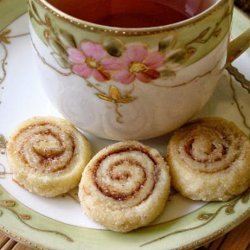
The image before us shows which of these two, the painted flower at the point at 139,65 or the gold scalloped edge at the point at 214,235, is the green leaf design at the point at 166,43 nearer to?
the painted flower at the point at 139,65

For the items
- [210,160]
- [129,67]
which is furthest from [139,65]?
[210,160]

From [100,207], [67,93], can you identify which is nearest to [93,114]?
[67,93]

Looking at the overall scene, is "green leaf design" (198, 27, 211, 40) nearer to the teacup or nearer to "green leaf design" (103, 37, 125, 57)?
the teacup

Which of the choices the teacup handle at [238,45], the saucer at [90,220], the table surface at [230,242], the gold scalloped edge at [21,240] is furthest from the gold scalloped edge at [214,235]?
the teacup handle at [238,45]

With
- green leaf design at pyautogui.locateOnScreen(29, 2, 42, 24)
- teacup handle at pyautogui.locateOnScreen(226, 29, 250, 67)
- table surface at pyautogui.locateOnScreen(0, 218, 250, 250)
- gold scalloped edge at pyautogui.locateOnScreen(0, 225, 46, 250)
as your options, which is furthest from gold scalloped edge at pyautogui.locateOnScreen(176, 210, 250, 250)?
green leaf design at pyautogui.locateOnScreen(29, 2, 42, 24)

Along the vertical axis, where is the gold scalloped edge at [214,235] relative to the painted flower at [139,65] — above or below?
below

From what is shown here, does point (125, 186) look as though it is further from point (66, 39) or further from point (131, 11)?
point (131, 11)

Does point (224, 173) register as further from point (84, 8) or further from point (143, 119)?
point (84, 8)
